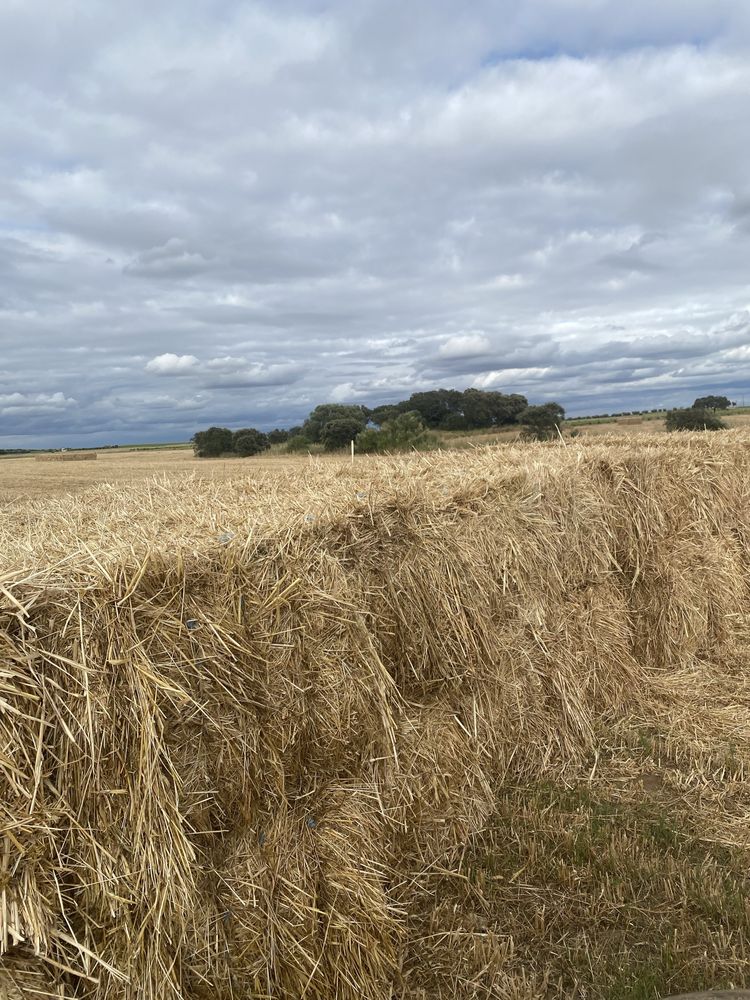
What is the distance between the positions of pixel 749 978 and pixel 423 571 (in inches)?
89.4

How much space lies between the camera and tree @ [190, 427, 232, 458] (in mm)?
32094

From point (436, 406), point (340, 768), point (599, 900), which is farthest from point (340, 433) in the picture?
point (599, 900)

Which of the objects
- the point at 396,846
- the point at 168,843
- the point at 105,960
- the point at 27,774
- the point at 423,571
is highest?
the point at 423,571

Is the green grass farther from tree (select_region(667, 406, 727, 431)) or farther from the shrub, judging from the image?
the shrub

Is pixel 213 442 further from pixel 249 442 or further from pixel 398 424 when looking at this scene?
pixel 398 424

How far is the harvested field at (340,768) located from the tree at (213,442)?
2772 centimetres

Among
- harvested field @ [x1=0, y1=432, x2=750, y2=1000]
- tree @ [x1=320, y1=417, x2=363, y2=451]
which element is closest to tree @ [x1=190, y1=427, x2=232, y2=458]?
tree @ [x1=320, y1=417, x2=363, y2=451]

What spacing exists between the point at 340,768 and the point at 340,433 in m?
19.9

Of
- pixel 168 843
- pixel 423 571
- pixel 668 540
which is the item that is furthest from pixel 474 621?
pixel 668 540

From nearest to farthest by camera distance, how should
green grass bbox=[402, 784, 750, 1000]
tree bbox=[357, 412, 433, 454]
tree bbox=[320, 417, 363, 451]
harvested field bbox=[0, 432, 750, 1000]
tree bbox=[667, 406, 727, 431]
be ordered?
harvested field bbox=[0, 432, 750, 1000], green grass bbox=[402, 784, 750, 1000], tree bbox=[357, 412, 433, 454], tree bbox=[667, 406, 727, 431], tree bbox=[320, 417, 363, 451]

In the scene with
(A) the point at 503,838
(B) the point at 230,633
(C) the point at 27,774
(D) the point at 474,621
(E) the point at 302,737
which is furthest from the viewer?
(D) the point at 474,621

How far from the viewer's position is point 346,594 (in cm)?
318

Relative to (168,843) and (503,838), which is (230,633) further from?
(503,838)

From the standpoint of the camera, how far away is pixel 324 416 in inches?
1099
